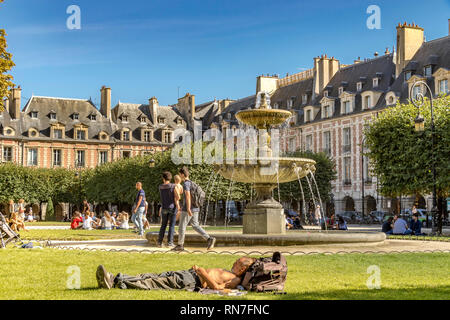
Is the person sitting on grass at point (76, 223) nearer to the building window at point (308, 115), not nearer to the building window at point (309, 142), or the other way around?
the building window at point (309, 142)

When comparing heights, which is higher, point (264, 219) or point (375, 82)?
point (375, 82)

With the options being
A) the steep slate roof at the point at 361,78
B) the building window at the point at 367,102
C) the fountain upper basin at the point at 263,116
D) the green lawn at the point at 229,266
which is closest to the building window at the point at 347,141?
the steep slate roof at the point at 361,78

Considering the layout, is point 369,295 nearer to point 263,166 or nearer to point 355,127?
point 263,166

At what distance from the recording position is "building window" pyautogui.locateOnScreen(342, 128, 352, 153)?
5094 centimetres

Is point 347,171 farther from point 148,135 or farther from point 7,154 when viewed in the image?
point 7,154


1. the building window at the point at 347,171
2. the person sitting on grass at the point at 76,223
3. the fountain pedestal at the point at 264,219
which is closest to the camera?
the fountain pedestal at the point at 264,219

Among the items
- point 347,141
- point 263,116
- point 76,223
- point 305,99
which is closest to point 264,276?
point 263,116

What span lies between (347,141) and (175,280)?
149 ft

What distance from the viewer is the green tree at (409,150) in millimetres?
25453

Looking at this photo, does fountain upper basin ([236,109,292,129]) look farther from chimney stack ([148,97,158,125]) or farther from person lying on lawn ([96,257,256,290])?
chimney stack ([148,97,158,125])

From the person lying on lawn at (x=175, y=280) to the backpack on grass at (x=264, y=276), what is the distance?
5.9 inches

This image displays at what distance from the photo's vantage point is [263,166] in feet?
49.2

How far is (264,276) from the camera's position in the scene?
750cm

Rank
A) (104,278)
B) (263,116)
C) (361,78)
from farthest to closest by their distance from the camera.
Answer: (361,78) < (263,116) < (104,278)
